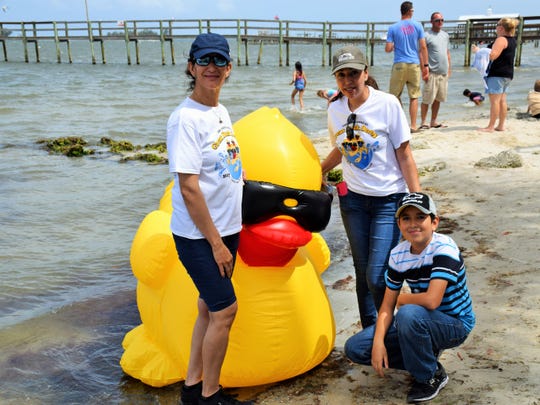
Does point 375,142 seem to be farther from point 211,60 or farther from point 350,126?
point 211,60

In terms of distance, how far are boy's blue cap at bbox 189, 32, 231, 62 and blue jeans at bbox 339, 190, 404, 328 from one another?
1121mm

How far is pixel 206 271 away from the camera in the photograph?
2719 millimetres

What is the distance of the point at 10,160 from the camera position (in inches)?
437

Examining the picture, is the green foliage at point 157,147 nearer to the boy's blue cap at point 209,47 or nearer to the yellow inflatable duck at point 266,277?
the yellow inflatable duck at point 266,277

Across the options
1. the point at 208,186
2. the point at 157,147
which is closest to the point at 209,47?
the point at 208,186

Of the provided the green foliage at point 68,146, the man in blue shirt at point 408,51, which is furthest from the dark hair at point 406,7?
the green foliage at point 68,146

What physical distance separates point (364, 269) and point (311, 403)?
2.58 ft

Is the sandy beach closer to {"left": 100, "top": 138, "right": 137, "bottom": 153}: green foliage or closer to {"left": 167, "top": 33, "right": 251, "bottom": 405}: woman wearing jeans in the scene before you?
{"left": 167, "top": 33, "right": 251, "bottom": 405}: woman wearing jeans

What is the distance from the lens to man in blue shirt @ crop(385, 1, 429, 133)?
9.12 metres

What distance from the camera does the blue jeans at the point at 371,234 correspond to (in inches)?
128

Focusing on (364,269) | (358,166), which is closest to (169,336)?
(364,269)

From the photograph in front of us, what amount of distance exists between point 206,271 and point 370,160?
110 centimetres

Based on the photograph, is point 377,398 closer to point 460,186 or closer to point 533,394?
point 533,394

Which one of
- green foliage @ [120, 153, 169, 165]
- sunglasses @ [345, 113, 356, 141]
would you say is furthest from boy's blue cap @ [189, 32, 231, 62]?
green foliage @ [120, 153, 169, 165]
